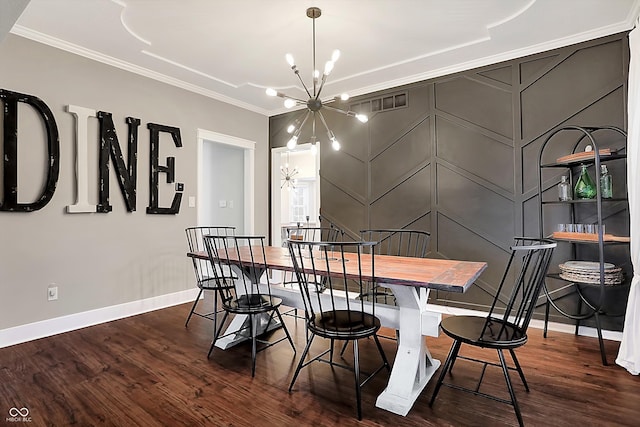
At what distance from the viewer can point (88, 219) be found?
328cm

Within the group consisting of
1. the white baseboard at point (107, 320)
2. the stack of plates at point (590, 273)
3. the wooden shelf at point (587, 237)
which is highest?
the wooden shelf at point (587, 237)

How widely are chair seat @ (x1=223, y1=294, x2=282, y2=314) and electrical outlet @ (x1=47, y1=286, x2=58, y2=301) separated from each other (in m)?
1.76

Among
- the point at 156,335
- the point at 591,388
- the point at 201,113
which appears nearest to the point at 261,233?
the point at 201,113

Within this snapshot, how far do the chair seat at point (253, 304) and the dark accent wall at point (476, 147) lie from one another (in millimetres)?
2037

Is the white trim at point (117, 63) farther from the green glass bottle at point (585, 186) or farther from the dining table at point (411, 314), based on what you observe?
the green glass bottle at point (585, 186)

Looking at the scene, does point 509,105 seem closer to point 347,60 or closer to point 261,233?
point 347,60

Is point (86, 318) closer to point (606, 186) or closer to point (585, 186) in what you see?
point (585, 186)

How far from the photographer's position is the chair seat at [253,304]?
2.37 meters

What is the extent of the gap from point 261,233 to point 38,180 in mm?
2796

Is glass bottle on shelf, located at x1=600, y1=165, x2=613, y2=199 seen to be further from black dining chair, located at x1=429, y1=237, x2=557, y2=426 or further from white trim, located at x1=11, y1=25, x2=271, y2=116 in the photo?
white trim, located at x1=11, y1=25, x2=271, y2=116

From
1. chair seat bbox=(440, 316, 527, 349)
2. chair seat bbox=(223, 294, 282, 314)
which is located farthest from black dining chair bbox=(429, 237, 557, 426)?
chair seat bbox=(223, 294, 282, 314)

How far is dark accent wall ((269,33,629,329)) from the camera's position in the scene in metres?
2.99

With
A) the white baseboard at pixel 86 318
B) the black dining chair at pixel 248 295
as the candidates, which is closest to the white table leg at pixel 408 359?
the black dining chair at pixel 248 295

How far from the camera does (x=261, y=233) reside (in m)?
5.21
